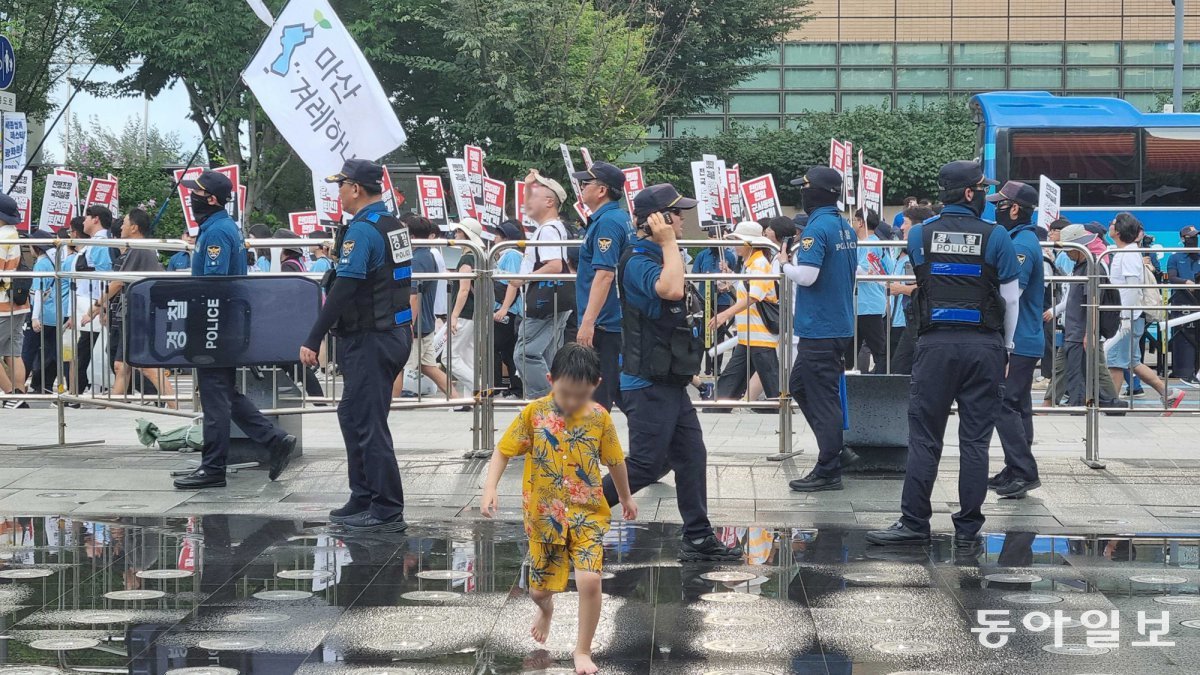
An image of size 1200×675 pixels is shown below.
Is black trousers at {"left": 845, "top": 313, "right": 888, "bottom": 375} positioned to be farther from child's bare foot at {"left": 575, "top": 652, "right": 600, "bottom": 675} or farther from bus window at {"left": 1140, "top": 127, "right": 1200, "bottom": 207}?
bus window at {"left": 1140, "top": 127, "right": 1200, "bottom": 207}

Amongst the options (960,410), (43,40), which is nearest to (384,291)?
(960,410)

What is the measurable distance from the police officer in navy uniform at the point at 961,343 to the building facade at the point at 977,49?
3876 cm

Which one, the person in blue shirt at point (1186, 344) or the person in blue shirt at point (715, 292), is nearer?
the person in blue shirt at point (715, 292)

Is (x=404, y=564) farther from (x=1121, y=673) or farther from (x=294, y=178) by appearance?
(x=294, y=178)

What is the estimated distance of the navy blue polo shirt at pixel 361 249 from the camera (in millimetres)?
7777

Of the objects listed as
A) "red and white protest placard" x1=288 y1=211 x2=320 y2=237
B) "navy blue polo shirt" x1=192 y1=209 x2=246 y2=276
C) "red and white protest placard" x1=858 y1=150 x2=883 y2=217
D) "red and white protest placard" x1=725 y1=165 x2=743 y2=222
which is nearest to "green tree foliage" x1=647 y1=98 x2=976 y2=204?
"red and white protest placard" x1=725 y1=165 x2=743 y2=222

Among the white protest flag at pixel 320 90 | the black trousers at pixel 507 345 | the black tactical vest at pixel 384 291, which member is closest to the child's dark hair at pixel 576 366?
the black tactical vest at pixel 384 291

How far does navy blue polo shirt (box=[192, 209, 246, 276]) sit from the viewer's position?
30.1ft

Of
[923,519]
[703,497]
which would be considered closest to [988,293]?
[923,519]

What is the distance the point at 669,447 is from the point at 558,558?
6.01 ft

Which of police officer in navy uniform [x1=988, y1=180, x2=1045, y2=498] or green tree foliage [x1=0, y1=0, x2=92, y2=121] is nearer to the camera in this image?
police officer in navy uniform [x1=988, y1=180, x2=1045, y2=498]

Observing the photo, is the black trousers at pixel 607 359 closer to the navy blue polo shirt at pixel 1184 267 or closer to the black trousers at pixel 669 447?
the black trousers at pixel 669 447

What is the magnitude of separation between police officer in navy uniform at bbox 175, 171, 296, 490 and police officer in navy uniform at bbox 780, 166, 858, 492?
3197 millimetres

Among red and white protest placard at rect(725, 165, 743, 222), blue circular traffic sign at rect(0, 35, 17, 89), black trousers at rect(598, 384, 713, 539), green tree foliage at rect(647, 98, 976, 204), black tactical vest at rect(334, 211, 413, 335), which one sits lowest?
black trousers at rect(598, 384, 713, 539)
